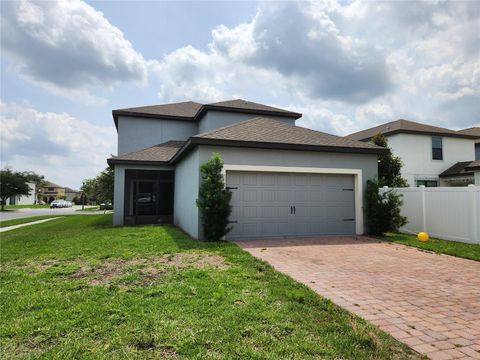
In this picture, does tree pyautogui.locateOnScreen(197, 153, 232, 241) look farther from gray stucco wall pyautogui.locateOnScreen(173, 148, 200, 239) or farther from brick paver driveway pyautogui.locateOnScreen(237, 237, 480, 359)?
brick paver driveway pyautogui.locateOnScreen(237, 237, 480, 359)

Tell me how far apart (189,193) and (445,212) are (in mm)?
9198

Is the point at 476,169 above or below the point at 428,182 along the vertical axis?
above

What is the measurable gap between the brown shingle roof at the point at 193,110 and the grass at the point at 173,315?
1252 centimetres

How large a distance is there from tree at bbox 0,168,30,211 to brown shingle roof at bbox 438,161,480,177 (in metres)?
45.2

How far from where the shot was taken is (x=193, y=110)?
21312 mm

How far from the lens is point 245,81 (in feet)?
53.8

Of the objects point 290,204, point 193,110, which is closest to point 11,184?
point 193,110

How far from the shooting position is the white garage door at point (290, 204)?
10.2 m

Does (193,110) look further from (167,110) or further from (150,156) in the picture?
(150,156)

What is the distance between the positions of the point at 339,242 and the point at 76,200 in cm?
8132

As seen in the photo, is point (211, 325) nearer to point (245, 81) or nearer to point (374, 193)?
point (374, 193)

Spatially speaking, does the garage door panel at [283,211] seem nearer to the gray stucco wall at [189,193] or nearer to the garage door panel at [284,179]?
the garage door panel at [284,179]

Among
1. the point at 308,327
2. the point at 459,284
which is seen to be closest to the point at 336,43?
the point at 459,284

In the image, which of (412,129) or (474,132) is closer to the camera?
(412,129)
